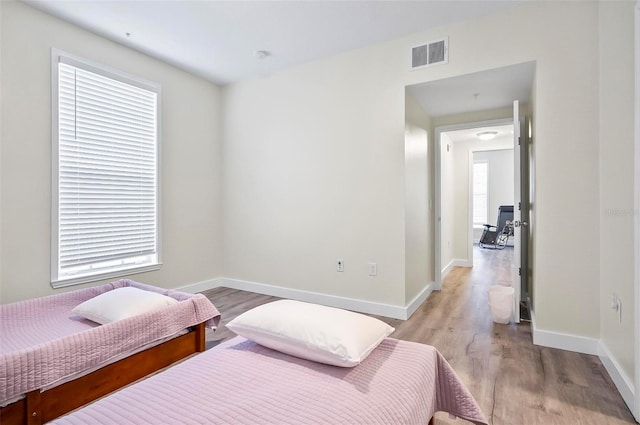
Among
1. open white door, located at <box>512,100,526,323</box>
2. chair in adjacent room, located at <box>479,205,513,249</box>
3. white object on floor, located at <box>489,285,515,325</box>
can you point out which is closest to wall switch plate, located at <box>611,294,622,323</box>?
open white door, located at <box>512,100,526,323</box>

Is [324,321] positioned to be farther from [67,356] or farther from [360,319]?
[67,356]

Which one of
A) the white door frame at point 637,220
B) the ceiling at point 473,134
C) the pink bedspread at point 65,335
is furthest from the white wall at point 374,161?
the ceiling at point 473,134

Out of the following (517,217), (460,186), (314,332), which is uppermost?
(460,186)

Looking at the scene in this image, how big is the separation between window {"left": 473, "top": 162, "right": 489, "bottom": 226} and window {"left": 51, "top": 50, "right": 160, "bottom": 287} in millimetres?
8214

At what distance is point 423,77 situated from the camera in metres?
2.91

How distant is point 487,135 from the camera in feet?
18.3

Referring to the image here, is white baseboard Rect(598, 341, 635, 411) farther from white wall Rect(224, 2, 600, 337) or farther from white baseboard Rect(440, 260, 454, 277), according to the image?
white baseboard Rect(440, 260, 454, 277)

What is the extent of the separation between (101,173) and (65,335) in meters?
1.74

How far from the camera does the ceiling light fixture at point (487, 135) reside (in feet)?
17.8

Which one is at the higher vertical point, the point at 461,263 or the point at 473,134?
the point at 473,134

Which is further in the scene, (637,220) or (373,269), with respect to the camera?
(373,269)

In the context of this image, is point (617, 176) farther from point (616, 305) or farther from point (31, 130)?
point (31, 130)

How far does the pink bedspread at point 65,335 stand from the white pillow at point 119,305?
7 cm

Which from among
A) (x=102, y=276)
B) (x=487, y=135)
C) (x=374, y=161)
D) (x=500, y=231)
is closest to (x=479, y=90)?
(x=374, y=161)
